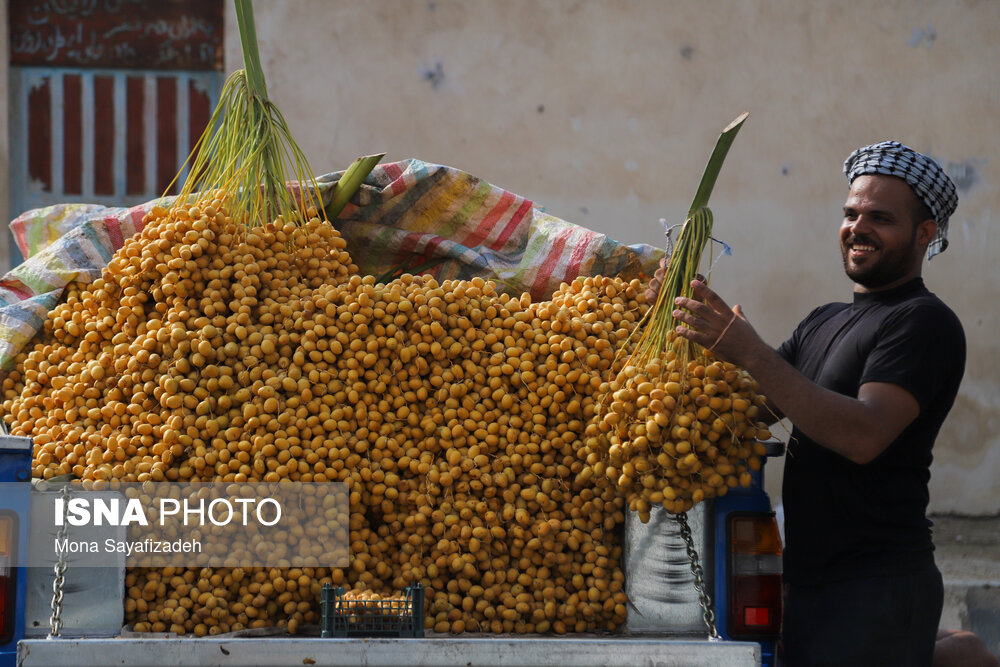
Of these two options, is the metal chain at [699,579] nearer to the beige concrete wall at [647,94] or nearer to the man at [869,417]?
the man at [869,417]

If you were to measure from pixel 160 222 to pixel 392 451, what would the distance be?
801 millimetres

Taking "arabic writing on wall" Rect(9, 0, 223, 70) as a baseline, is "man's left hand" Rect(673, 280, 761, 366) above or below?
below

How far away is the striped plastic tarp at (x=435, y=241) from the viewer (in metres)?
2.88

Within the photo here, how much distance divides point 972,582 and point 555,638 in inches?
142

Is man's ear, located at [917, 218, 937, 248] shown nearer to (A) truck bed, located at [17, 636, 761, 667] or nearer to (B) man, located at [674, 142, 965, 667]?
(B) man, located at [674, 142, 965, 667]

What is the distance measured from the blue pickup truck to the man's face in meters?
0.47

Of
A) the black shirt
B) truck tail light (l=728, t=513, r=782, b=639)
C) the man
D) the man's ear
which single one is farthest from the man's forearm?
the man's ear

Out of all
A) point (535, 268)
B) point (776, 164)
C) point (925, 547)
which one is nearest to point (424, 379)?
point (535, 268)

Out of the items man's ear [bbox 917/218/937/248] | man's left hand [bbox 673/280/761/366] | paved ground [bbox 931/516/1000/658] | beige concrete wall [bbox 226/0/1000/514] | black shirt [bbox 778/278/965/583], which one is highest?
beige concrete wall [bbox 226/0/1000/514]

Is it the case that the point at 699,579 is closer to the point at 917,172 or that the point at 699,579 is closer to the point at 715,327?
the point at 715,327

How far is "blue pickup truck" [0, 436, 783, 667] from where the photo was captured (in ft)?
5.99

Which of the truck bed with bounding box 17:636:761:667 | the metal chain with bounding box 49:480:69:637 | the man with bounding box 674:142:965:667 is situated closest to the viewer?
the truck bed with bounding box 17:636:761:667

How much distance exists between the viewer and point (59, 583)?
6.68 feet

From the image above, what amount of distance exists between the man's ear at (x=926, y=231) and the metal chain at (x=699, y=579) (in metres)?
0.84
